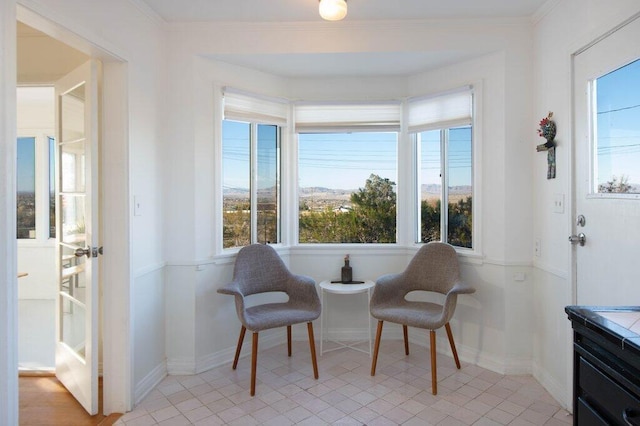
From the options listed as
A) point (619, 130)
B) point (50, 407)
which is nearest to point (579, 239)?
point (619, 130)

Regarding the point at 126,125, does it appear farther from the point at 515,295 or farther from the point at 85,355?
the point at 515,295

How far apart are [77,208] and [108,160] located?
1.18 feet

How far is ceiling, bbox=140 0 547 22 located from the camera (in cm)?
255

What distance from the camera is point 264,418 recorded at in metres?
2.28

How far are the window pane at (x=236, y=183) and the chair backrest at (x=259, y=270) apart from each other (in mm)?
252

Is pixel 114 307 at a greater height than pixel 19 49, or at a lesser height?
lesser

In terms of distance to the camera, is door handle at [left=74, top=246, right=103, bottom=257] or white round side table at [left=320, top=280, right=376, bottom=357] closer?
door handle at [left=74, top=246, right=103, bottom=257]

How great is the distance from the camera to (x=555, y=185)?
250cm

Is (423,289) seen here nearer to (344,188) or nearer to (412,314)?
(412,314)

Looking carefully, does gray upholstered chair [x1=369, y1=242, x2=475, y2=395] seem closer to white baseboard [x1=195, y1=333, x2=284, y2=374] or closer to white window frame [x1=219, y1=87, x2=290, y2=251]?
white baseboard [x1=195, y1=333, x2=284, y2=374]

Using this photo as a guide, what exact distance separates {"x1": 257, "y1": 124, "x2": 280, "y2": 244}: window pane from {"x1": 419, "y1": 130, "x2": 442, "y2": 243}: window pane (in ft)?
4.26

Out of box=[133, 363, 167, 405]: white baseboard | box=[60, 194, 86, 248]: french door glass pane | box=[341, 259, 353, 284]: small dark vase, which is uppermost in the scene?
box=[60, 194, 86, 248]: french door glass pane

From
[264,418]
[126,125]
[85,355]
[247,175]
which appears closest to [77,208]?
[126,125]

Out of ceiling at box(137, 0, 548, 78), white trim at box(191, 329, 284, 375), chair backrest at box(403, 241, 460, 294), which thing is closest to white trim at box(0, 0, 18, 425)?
ceiling at box(137, 0, 548, 78)
